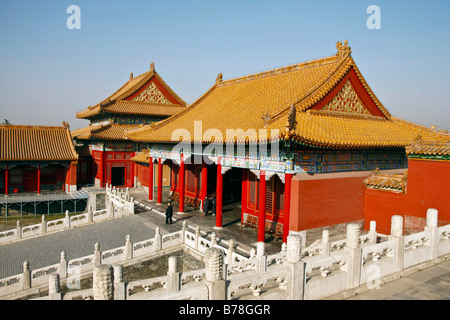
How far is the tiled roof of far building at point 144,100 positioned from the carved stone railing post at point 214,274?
2559 cm

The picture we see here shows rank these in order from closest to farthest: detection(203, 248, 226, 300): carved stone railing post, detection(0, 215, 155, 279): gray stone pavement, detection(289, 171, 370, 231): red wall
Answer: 1. detection(203, 248, 226, 300): carved stone railing post
2. detection(289, 171, 370, 231): red wall
3. detection(0, 215, 155, 279): gray stone pavement

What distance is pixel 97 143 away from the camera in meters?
30.0

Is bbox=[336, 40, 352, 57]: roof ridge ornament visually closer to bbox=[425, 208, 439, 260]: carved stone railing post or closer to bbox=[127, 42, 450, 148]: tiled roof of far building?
bbox=[127, 42, 450, 148]: tiled roof of far building

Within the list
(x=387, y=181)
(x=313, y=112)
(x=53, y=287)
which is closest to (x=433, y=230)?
(x=387, y=181)

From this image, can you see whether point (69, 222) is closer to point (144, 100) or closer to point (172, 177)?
point (172, 177)

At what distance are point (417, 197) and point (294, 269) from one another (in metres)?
7.96

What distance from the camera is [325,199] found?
44.3 feet

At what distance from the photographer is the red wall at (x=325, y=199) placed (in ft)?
41.8

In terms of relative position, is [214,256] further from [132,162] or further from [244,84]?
[132,162]

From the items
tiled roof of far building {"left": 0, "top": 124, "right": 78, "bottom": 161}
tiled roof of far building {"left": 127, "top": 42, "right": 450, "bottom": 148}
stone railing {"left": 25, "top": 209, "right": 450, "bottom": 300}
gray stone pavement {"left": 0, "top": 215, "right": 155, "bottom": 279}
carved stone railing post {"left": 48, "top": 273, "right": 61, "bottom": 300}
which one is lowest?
gray stone pavement {"left": 0, "top": 215, "right": 155, "bottom": 279}

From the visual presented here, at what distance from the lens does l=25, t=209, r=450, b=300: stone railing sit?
6.89 metres

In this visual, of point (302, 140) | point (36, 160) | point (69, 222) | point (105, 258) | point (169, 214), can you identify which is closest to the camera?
point (302, 140)

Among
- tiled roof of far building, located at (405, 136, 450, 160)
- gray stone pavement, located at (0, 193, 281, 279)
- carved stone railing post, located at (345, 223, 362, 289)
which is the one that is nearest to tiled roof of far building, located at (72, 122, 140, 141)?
gray stone pavement, located at (0, 193, 281, 279)
